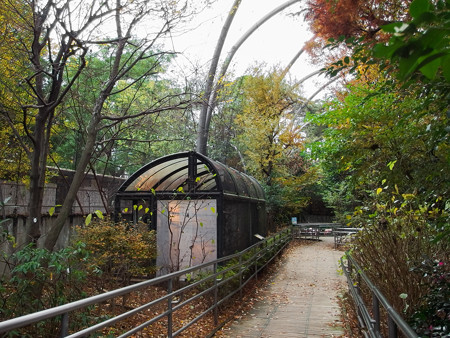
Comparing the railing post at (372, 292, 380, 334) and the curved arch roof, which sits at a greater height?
the curved arch roof

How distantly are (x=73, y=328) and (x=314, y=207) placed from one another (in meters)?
31.0

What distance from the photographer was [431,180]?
13.9 feet

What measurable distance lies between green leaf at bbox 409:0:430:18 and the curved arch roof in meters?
8.09

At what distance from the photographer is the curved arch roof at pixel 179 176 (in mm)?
9227

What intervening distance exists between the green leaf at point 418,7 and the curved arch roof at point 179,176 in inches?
319

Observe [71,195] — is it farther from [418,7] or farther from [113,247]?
[418,7]

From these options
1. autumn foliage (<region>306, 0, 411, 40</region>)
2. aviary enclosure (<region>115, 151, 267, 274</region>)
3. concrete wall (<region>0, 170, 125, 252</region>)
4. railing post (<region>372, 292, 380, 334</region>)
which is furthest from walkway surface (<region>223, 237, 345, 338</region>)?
autumn foliage (<region>306, 0, 411, 40</region>)

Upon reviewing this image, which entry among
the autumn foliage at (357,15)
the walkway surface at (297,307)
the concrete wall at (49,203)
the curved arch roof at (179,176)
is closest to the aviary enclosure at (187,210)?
the curved arch roof at (179,176)

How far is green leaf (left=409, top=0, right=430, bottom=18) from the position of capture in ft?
2.61

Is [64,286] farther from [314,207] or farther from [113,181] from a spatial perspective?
[314,207]

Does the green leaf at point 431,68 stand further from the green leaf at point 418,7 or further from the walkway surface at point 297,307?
the walkway surface at point 297,307

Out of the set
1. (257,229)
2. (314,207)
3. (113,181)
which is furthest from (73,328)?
(314,207)

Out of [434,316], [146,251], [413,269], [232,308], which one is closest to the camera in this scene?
[434,316]

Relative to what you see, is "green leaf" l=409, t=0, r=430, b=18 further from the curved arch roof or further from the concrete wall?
the curved arch roof
